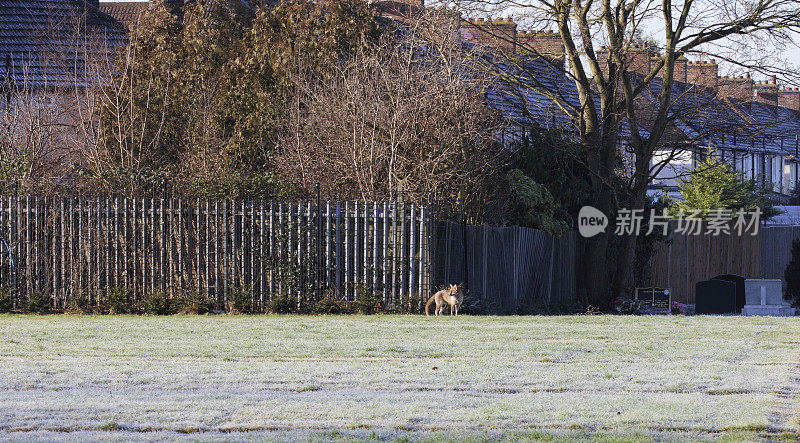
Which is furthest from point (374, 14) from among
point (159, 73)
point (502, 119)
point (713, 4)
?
point (713, 4)

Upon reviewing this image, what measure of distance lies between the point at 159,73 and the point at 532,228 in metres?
11.7

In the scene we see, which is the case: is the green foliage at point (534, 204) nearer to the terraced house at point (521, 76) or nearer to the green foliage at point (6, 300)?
the terraced house at point (521, 76)

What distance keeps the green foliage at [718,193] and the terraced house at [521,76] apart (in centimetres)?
86

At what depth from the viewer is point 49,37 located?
2952 centimetres

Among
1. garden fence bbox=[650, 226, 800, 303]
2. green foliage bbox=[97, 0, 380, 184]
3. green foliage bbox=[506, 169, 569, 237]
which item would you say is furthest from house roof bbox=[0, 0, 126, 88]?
garden fence bbox=[650, 226, 800, 303]

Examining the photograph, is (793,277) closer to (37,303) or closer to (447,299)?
(447,299)

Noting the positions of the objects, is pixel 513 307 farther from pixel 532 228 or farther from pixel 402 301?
pixel 402 301

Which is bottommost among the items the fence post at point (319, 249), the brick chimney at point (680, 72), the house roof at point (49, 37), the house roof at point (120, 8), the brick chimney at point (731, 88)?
the fence post at point (319, 249)

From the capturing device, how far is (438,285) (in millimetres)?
15016

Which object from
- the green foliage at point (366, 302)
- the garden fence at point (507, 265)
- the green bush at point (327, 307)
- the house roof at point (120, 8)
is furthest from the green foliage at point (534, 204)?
the house roof at point (120, 8)

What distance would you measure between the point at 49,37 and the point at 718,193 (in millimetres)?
23586

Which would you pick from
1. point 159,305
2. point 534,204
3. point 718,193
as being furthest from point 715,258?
point 159,305

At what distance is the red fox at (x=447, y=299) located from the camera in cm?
1391

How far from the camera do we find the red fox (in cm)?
1391
